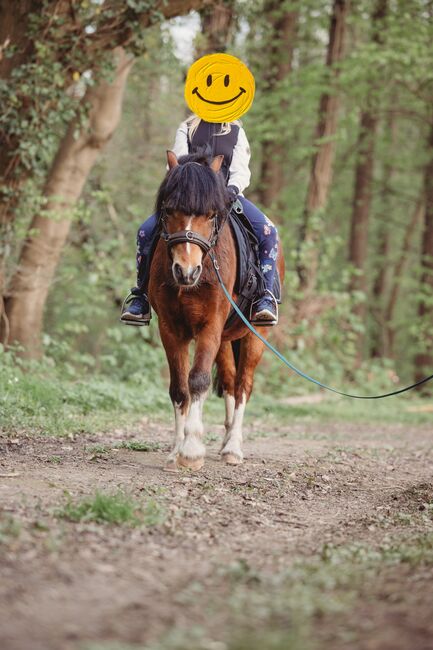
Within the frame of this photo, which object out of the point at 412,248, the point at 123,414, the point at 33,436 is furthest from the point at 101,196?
the point at 412,248

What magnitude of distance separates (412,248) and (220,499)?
97.4ft

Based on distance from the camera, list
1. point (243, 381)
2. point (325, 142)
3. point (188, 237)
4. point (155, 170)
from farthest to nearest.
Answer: point (155, 170) → point (325, 142) → point (243, 381) → point (188, 237)

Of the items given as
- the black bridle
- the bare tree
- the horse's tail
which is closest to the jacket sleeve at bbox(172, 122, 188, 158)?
the black bridle

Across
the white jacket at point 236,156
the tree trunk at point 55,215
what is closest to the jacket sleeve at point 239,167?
the white jacket at point 236,156

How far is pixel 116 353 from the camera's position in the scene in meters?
15.2

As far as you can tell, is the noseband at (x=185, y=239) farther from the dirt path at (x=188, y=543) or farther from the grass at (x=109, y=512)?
the grass at (x=109, y=512)

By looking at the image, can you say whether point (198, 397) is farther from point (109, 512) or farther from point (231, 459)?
point (109, 512)

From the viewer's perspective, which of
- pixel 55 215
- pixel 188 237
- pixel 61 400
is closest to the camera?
pixel 188 237

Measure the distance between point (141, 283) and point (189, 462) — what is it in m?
1.75

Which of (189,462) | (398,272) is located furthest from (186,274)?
(398,272)

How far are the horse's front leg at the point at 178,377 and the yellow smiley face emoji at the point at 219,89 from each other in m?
2.11

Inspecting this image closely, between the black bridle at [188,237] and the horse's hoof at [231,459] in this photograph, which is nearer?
the black bridle at [188,237]

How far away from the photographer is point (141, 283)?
7.42 m

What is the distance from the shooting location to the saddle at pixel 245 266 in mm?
7316
